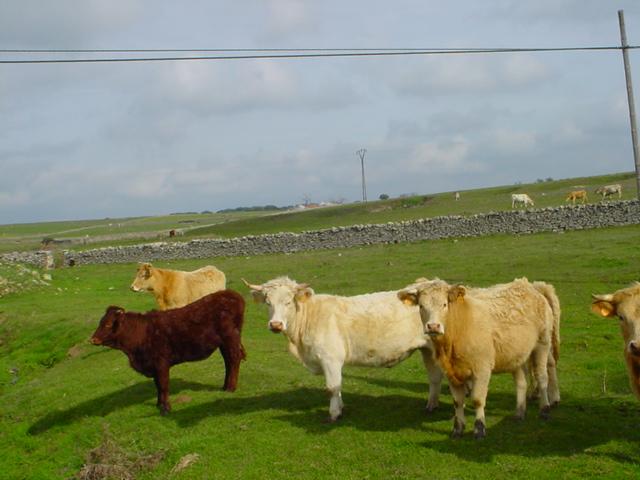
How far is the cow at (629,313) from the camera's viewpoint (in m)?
7.75

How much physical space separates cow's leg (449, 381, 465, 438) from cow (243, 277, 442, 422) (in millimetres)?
1179

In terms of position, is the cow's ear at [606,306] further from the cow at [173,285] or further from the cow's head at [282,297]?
the cow at [173,285]

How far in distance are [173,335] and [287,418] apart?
2978mm

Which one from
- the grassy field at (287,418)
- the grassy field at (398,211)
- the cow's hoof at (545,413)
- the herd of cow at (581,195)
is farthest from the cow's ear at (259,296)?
the grassy field at (398,211)

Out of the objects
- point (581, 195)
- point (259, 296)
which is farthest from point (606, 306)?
point (581, 195)

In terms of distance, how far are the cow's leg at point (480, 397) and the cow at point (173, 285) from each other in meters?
10.8

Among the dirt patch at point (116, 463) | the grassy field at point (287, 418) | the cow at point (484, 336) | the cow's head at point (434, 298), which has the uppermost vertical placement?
the cow's head at point (434, 298)

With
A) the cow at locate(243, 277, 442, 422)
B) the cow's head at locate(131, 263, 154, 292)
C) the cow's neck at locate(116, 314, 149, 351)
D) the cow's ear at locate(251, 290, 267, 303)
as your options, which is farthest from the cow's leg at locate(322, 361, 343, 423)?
the cow's head at locate(131, 263, 154, 292)

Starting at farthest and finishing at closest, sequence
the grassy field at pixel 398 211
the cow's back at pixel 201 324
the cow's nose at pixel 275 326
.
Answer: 1. the grassy field at pixel 398 211
2. the cow's back at pixel 201 324
3. the cow's nose at pixel 275 326

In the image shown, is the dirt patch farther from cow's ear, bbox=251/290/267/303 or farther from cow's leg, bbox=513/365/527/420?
cow's leg, bbox=513/365/527/420

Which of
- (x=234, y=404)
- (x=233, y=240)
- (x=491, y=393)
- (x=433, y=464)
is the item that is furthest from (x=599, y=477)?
(x=233, y=240)

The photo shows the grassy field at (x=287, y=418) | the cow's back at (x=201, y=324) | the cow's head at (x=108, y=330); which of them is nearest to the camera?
the grassy field at (x=287, y=418)

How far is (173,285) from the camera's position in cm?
1847

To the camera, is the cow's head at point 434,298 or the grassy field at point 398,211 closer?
the cow's head at point 434,298
